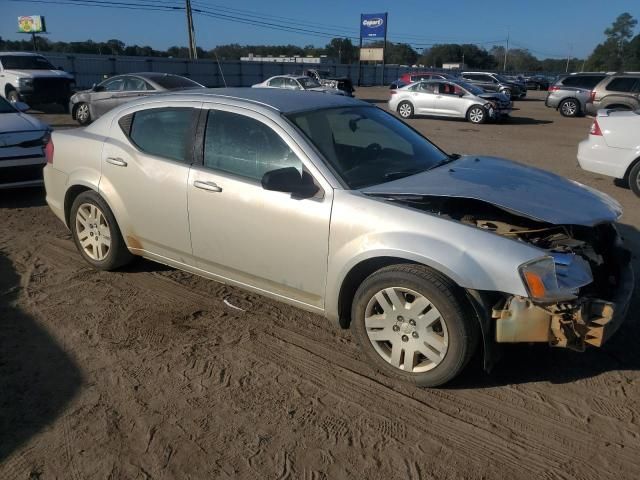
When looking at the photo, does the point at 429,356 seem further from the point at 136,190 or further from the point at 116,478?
the point at 136,190

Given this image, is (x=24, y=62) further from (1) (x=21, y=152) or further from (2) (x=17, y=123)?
(1) (x=21, y=152)

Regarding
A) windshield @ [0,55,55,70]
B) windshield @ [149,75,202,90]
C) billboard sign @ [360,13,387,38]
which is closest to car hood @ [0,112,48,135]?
windshield @ [149,75,202,90]

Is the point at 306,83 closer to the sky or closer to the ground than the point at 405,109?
closer to the sky

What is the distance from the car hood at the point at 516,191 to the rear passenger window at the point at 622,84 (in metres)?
16.7

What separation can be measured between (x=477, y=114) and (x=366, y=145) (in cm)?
1694

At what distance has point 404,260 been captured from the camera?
3.15 meters

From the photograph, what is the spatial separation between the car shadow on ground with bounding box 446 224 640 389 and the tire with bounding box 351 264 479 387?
257 mm

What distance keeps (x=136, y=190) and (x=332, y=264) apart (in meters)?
1.91

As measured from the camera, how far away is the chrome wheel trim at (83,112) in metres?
15.6

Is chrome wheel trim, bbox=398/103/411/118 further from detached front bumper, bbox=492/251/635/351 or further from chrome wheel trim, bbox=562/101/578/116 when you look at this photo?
detached front bumper, bbox=492/251/635/351

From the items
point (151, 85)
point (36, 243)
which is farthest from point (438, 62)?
point (36, 243)

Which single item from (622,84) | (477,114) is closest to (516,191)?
(477,114)

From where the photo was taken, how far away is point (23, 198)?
7.81m

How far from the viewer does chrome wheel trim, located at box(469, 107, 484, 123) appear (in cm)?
1947
